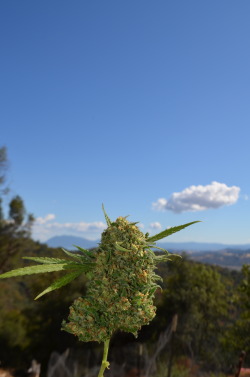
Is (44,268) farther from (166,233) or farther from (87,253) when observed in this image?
(166,233)

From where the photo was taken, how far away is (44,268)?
300 cm

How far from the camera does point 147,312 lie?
3166mm

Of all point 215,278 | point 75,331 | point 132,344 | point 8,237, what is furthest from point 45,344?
point 75,331

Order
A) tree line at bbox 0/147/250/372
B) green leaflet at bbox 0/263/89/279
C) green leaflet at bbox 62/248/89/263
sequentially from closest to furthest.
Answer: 1. green leaflet at bbox 0/263/89/279
2. green leaflet at bbox 62/248/89/263
3. tree line at bbox 0/147/250/372

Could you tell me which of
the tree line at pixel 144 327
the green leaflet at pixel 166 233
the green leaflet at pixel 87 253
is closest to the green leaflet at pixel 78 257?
the green leaflet at pixel 87 253

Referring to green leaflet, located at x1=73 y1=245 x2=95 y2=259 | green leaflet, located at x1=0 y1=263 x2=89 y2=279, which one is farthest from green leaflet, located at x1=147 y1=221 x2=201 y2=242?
green leaflet, located at x1=0 y1=263 x2=89 y2=279

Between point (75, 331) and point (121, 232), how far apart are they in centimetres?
96

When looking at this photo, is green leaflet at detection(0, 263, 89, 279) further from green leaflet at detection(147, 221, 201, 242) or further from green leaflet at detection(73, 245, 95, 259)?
green leaflet at detection(147, 221, 201, 242)

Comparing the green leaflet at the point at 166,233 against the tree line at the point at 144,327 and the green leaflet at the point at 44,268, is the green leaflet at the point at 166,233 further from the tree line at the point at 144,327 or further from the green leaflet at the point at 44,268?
the tree line at the point at 144,327

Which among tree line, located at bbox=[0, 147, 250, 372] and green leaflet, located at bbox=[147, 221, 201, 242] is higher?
green leaflet, located at bbox=[147, 221, 201, 242]

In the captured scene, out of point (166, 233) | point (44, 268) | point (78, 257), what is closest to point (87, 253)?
point (78, 257)

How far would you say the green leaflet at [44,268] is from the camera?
9.34ft

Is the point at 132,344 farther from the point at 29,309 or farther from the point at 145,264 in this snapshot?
the point at 145,264

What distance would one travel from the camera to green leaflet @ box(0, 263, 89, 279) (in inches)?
112
